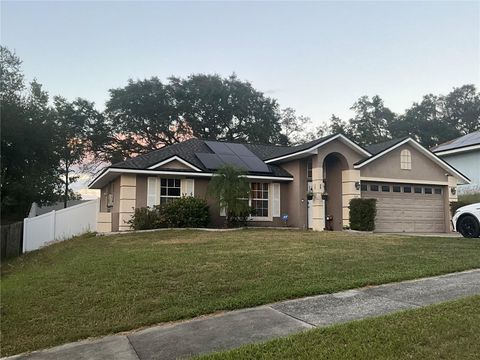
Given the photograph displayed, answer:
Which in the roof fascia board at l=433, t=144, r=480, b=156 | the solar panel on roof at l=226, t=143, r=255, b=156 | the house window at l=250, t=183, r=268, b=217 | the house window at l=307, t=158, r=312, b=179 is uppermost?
the roof fascia board at l=433, t=144, r=480, b=156

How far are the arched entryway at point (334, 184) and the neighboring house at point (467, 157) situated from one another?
11879 millimetres

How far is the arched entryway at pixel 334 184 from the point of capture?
20062 mm

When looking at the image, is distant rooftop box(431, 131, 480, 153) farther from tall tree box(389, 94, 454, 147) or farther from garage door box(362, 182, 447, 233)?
tall tree box(389, 94, 454, 147)

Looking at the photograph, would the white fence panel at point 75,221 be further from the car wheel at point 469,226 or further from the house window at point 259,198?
the car wheel at point 469,226

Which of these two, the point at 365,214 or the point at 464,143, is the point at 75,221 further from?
the point at 464,143

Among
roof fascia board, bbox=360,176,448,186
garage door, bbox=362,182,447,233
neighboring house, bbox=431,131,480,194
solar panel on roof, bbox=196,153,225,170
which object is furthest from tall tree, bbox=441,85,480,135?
solar panel on roof, bbox=196,153,225,170

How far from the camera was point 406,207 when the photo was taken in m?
20.5

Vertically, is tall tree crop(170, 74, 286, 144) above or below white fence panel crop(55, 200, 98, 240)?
above

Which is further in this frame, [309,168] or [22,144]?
[22,144]

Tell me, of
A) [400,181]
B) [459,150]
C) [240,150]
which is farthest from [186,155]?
[459,150]

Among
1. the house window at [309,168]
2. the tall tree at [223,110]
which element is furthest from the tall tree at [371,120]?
the house window at [309,168]

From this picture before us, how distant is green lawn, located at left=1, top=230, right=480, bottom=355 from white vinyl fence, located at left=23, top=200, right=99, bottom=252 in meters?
9.78

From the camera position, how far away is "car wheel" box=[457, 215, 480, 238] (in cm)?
1393

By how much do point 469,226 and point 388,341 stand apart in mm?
11682
